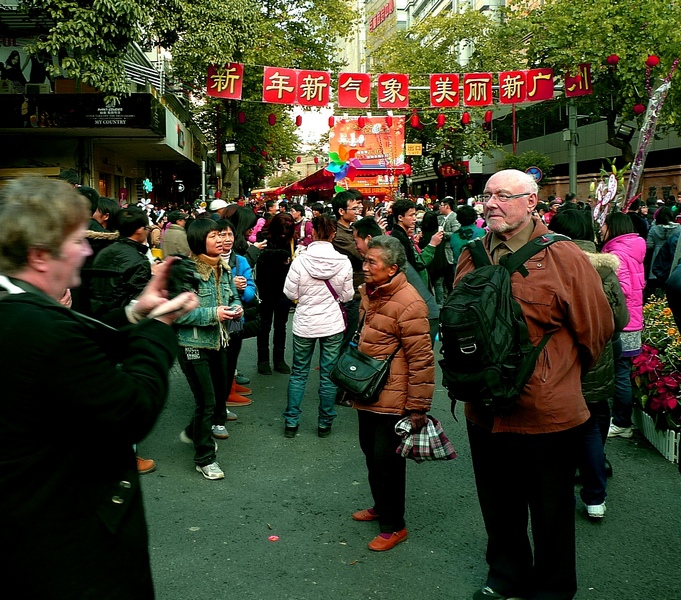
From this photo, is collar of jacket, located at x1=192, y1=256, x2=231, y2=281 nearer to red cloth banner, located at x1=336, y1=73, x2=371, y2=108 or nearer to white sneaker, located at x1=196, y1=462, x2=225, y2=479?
white sneaker, located at x1=196, y1=462, x2=225, y2=479

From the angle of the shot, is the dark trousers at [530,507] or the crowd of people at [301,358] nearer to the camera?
the crowd of people at [301,358]

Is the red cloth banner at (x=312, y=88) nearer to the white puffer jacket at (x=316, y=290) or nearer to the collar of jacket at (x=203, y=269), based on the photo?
the white puffer jacket at (x=316, y=290)

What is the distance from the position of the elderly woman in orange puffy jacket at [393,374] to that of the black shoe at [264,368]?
4.32 m

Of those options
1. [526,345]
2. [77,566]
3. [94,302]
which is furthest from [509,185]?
[94,302]

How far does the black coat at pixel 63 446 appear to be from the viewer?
1762mm

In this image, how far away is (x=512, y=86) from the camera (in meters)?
17.4


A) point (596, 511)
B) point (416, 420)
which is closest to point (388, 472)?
point (416, 420)

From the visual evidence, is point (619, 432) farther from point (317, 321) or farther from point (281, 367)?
point (281, 367)

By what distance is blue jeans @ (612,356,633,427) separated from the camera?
5.75 meters

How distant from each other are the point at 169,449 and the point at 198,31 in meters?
13.2

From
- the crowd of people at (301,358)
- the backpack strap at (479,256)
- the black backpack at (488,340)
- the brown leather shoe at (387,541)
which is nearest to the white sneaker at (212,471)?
the crowd of people at (301,358)

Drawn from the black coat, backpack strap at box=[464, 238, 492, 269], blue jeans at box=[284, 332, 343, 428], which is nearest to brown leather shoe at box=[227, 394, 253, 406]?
blue jeans at box=[284, 332, 343, 428]

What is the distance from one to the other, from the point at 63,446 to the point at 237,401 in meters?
5.49

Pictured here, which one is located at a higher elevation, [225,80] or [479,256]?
[225,80]
